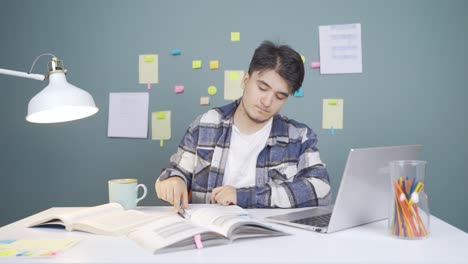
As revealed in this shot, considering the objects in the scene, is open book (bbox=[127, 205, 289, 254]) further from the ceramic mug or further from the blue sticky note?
the blue sticky note

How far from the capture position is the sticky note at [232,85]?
240 cm

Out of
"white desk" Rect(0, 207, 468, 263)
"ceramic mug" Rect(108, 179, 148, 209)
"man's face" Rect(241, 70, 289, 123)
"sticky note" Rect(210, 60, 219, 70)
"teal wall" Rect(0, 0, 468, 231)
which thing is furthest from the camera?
"sticky note" Rect(210, 60, 219, 70)

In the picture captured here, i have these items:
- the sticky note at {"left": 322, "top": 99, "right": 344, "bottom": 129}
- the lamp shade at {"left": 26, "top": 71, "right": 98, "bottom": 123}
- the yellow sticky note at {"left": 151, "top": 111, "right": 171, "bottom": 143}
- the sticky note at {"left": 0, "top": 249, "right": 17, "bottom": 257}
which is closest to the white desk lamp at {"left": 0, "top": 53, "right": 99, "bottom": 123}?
the lamp shade at {"left": 26, "top": 71, "right": 98, "bottom": 123}

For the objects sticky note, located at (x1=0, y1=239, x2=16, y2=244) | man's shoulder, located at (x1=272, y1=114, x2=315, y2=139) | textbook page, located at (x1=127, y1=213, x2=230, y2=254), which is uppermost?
man's shoulder, located at (x1=272, y1=114, x2=315, y2=139)

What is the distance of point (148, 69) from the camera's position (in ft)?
8.07

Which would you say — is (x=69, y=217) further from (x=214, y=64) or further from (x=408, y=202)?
(x=214, y=64)

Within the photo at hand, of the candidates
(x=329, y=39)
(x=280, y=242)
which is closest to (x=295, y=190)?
(x=280, y=242)

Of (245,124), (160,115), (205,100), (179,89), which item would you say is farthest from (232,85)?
(245,124)

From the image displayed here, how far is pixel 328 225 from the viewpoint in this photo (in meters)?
1.03

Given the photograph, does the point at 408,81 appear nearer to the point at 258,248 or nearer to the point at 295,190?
the point at 295,190

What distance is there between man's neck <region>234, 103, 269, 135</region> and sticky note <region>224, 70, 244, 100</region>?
1.97 feet

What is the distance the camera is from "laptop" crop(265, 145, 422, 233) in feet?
3.22

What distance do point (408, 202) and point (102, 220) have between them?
0.71m

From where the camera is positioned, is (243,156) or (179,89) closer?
(243,156)
